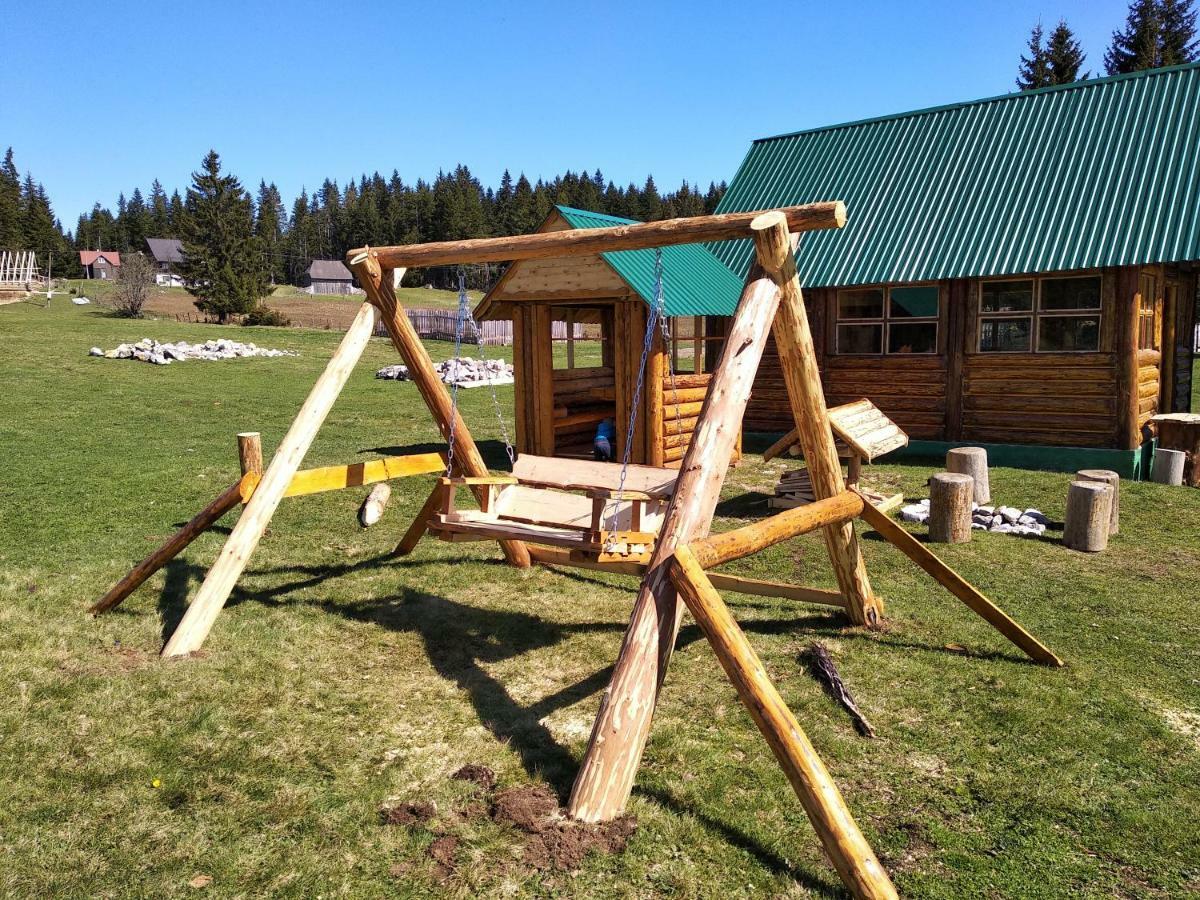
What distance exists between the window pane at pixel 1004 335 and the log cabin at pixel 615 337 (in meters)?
4.09

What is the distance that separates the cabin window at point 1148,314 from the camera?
42.3 ft

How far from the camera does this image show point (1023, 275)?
519 inches

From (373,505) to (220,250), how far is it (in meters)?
41.6

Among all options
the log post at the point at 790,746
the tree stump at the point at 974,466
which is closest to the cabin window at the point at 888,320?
the tree stump at the point at 974,466

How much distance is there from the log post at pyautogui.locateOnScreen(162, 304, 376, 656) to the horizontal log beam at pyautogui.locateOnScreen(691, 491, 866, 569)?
3068 millimetres

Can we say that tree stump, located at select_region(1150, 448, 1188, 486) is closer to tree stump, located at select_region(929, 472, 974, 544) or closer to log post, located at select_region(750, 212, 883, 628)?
tree stump, located at select_region(929, 472, 974, 544)

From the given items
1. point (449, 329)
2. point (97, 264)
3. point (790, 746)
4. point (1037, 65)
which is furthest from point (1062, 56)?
point (97, 264)

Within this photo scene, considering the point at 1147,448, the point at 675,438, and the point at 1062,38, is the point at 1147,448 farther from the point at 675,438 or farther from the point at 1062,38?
the point at 1062,38

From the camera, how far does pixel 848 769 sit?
4.26 metres

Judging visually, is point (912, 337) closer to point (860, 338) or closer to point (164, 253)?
point (860, 338)

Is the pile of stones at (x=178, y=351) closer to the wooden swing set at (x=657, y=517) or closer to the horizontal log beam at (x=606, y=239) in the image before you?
the wooden swing set at (x=657, y=517)

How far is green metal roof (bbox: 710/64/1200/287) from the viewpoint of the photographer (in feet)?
41.8

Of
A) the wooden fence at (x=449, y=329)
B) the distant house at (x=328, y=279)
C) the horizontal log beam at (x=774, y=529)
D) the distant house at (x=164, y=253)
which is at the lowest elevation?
the horizontal log beam at (x=774, y=529)

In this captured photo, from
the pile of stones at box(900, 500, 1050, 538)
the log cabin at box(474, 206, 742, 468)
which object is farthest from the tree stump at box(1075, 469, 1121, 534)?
the log cabin at box(474, 206, 742, 468)
